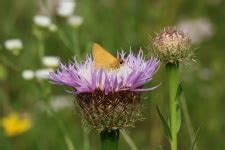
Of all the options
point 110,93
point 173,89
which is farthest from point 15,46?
point 110,93

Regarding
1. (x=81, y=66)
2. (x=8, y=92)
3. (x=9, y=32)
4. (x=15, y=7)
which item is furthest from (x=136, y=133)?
(x=81, y=66)

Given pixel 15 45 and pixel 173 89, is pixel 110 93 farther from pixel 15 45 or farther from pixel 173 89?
pixel 15 45

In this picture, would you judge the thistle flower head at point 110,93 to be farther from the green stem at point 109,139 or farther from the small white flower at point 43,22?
the small white flower at point 43,22

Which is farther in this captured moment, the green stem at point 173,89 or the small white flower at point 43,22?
the small white flower at point 43,22

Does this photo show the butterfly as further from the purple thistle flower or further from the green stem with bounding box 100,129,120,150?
the green stem with bounding box 100,129,120,150

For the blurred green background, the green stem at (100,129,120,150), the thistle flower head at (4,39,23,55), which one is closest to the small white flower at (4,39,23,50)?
the thistle flower head at (4,39,23,55)

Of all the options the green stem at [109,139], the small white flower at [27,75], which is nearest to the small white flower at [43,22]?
the small white flower at [27,75]

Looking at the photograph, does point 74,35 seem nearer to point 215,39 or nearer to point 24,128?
point 24,128
